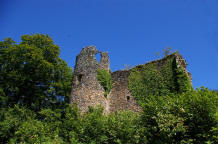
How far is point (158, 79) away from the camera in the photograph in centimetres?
1156

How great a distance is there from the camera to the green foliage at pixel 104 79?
13.4 m

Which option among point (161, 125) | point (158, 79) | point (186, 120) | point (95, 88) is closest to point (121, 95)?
point (95, 88)

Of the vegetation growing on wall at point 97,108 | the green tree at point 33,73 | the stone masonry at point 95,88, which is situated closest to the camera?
the vegetation growing on wall at point 97,108

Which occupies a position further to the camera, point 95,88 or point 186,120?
point 95,88

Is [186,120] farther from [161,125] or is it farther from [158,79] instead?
[158,79]

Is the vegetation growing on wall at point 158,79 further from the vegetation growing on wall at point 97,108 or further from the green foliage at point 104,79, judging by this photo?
the green foliage at point 104,79

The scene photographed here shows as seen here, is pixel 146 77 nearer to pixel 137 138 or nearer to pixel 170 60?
pixel 170 60

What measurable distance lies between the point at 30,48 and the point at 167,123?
1422 centimetres

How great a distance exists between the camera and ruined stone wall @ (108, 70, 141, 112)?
40.5 ft

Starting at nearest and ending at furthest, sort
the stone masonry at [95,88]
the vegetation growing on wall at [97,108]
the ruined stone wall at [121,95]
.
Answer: the vegetation growing on wall at [97,108], the ruined stone wall at [121,95], the stone masonry at [95,88]

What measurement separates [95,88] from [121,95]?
6.01 feet

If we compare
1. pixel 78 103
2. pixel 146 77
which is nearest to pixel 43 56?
pixel 78 103

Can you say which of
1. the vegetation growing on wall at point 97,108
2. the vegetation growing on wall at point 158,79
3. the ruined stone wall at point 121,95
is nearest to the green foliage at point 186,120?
the vegetation growing on wall at point 97,108

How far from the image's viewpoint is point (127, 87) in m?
13.0
